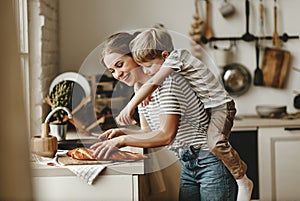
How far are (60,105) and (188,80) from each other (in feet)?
1.53

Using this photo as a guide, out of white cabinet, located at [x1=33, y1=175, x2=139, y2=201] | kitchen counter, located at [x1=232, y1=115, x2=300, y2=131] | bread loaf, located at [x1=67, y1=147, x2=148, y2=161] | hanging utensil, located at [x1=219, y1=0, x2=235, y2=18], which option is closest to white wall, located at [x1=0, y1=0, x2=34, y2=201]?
white cabinet, located at [x1=33, y1=175, x2=139, y2=201]

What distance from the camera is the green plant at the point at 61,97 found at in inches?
66.8

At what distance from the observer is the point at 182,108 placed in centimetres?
151

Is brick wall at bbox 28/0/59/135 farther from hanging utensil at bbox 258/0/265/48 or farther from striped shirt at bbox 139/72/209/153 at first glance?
hanging utensil at bbox 258/0/265/48

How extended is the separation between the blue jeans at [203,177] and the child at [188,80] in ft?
0.11

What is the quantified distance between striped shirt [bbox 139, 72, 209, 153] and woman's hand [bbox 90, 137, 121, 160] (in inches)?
5.5

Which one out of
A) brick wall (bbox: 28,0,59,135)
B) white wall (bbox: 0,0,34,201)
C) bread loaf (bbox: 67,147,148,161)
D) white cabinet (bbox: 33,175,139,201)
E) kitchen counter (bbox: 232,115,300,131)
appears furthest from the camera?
kitchen counter (bbox: 232,115,300,131)

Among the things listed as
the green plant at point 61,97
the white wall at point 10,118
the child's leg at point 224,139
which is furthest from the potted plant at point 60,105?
the white wall at point 10,118

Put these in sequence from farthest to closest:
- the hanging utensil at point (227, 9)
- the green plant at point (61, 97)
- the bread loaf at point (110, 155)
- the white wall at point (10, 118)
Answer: the hanging utensil at point (227, 9) < the green plant at point (61, 97) < the bread loaf at point (110, 155) < the white wall at point (10, 118)

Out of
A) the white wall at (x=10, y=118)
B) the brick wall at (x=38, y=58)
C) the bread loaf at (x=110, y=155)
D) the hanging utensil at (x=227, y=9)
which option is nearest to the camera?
the white wall at (x=10, y=118)

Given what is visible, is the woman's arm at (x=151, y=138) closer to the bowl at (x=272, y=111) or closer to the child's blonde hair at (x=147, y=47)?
the child's blonde hair at (x=147, y=47)

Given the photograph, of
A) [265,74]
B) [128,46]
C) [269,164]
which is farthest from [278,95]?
[128,46]

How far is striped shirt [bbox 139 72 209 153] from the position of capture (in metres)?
1.50

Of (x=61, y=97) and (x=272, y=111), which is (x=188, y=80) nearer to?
(x=61, y=97)
